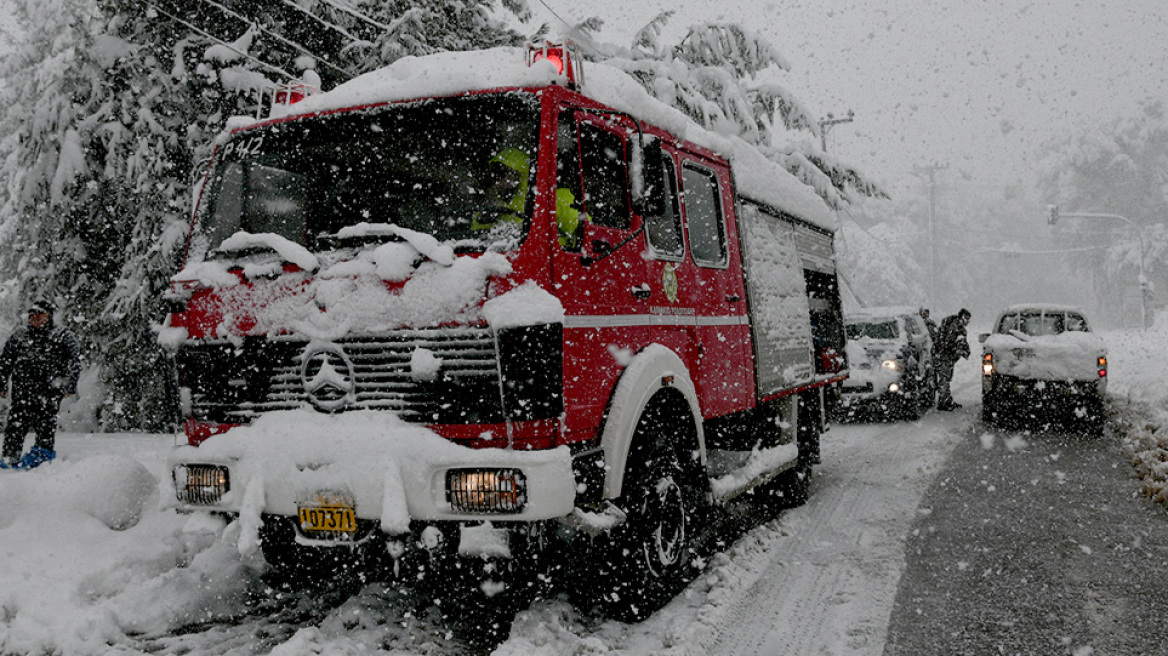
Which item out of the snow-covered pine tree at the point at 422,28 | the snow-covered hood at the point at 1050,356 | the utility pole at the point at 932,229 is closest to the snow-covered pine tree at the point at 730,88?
the snow-covered pine tree at the point at 422,28

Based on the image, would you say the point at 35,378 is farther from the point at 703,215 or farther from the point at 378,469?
the point at 703,215

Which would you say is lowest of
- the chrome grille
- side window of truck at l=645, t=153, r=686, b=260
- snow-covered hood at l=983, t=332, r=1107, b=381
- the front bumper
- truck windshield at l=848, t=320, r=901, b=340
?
the front bumper

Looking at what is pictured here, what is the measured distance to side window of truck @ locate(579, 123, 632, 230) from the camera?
411 centimetres

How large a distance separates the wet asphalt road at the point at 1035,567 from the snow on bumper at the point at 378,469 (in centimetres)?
196

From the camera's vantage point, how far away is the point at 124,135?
1111cm

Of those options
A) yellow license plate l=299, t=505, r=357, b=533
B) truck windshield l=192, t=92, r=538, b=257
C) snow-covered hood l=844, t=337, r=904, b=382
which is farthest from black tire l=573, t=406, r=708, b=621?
snow-covered hood l=844, t=337, r=904, b=382

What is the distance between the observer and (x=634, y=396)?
13.6 ft

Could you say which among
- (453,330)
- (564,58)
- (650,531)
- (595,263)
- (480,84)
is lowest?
(650,531)

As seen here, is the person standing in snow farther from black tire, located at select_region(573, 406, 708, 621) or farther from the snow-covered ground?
black tire, located at select_region(573, 406, 708, 621)

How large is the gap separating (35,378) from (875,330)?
39.4 feet

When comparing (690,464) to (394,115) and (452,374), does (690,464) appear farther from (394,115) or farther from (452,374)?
(394,115)

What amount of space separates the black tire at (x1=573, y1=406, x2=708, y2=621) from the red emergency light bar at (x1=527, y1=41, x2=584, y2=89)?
1774 millimetres

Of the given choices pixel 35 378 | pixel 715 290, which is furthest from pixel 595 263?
pixel 35 378

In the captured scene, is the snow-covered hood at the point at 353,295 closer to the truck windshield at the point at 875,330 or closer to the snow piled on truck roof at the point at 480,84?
the snow piled on truck roof at the point at 480,84
